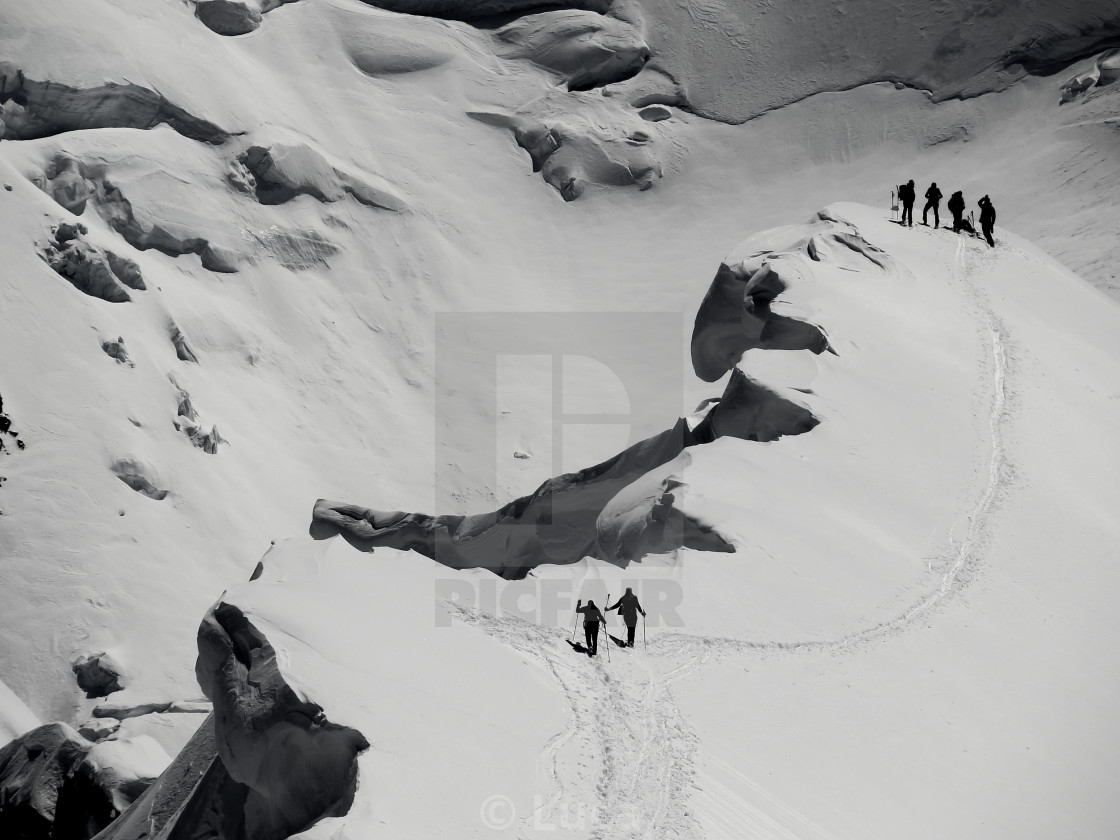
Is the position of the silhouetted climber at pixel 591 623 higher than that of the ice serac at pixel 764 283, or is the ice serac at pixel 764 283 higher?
the silhouetted climber at pixel 591 623

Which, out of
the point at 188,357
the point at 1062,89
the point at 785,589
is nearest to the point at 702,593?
the point at 785,589

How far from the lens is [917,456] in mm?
24188

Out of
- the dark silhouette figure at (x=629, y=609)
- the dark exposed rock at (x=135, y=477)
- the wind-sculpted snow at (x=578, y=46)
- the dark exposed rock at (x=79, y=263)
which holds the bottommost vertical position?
the dark exposed rock at (x=135, y=477)

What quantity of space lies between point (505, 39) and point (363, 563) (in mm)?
35409

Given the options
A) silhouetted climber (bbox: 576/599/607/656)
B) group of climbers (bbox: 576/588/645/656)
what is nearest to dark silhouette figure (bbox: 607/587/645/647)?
group of climbers (bbox: 576/588/645/656)

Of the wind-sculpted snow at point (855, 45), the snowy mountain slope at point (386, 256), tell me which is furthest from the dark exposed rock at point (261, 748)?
the wind-sculpted snow at point (855, 45)

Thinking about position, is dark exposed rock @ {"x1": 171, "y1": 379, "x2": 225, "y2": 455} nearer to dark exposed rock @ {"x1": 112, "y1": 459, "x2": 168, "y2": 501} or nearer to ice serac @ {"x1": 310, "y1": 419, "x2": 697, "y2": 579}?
dark exposed rock @ {"x1": 112, "y1": 459, "x2": 168, "y2": 501}

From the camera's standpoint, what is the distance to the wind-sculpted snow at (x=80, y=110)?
125 ft

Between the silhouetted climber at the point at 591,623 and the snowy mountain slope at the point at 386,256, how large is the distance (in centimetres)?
210

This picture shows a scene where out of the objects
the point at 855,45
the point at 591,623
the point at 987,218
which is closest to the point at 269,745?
the point at 591,623

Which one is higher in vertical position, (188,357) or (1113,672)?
(1113,672)

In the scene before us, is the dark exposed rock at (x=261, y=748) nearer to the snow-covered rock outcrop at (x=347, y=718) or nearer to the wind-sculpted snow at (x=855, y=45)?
the snow-covered rock outcrop at (x=347, y=718)

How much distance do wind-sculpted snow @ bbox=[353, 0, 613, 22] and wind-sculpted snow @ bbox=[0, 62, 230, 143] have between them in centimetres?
1158

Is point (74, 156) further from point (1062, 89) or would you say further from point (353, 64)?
point (1062, 89)
